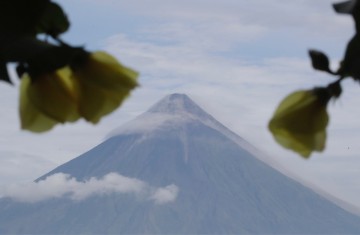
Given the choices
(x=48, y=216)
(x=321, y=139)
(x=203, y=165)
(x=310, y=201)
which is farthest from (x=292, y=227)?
(x=321, y=139)

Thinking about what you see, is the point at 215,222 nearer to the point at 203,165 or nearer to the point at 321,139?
the point at 203,165

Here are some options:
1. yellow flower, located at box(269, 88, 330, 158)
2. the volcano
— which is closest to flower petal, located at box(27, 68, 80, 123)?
yellow flower, located at box(269, 88, 330, 158)

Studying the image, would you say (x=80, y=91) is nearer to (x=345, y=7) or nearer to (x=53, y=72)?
(x=53, y=72)

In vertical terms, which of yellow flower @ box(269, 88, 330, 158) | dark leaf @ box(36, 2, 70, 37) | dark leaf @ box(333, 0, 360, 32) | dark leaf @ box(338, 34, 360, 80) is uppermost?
dark leaf @ box(36, 2, 70, 37)

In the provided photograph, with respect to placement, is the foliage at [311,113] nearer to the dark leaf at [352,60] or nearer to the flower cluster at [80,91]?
the dark leaf at [352,60]

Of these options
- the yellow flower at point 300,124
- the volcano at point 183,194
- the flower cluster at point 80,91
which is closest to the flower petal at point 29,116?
the flower cluster at point 80,91

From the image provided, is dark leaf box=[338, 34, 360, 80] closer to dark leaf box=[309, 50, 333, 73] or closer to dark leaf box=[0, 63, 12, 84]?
dark leaf box=[309, 50, 333, 73]
